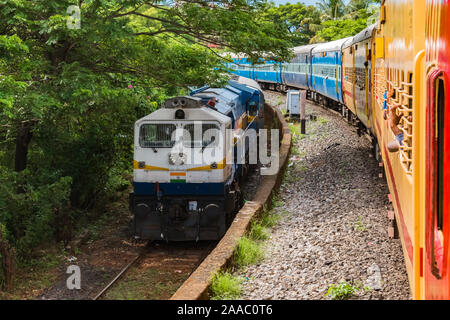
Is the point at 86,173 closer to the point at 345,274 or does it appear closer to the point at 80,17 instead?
the point at 80,17

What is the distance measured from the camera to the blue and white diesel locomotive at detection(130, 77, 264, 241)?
35.6 ft

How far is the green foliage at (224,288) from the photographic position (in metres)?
6.71

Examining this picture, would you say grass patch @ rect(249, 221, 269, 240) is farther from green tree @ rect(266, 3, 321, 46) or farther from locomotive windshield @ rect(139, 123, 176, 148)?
green tree @ rect(266, 3, 321, 46)

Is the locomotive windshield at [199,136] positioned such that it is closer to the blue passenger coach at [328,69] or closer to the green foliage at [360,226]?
the green foliage at [360,226]

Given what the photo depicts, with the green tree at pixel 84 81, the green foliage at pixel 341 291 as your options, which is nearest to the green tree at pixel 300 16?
the green tree at pixel 84 81

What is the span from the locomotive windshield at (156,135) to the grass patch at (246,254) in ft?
10.3

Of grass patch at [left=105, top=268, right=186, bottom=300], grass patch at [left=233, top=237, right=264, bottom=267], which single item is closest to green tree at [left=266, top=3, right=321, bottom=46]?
grass patch at [left=105, top=268, right=186, bottom=300]

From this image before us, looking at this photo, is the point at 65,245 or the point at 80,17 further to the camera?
the point at 65,245

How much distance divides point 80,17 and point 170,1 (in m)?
2.60

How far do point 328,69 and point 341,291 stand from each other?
18.7 metres

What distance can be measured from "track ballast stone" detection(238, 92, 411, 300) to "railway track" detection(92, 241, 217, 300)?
177cm

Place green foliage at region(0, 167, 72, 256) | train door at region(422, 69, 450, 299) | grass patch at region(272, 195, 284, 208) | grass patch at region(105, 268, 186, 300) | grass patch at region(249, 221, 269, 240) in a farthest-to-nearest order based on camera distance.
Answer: grass patch at region(272, 195, 284, 208)
green foliage at region(0, 167, 72, 256)
grass patch at region(249, 221, 269, 240)
grass patch at region(105, 268, 186, 300)
train door at region(422, 69, 450, 299)

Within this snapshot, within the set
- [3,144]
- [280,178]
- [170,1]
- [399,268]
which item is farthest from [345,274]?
[3,144]

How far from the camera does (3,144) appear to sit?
13.7 meters
